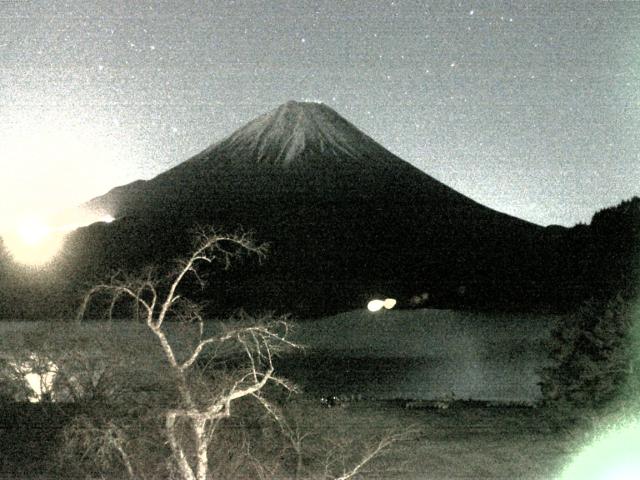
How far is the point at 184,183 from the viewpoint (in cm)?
11581

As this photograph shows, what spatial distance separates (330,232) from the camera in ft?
339

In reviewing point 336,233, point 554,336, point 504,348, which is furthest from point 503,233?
point 554,336

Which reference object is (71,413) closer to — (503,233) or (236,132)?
(503,233)

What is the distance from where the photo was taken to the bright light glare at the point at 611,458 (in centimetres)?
1308

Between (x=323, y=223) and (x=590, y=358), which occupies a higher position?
(x=323, y=223)

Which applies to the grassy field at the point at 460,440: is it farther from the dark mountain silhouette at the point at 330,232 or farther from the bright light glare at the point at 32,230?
the dark mountain silhouette at the point at 330,232

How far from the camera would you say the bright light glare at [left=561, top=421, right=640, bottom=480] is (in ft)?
42.9

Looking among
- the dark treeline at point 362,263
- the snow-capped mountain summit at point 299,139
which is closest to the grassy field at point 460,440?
the dark treeline at point 362,263

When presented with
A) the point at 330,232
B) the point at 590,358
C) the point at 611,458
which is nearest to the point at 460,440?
the point at 590,358

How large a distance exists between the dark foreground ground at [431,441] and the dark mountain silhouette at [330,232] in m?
37.3

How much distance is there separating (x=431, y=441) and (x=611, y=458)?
134 inches

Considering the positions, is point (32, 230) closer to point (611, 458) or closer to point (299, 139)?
point (611, 458)

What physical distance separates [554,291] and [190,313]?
205 ft

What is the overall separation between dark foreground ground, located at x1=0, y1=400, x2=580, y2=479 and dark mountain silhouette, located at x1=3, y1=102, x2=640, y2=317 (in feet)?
123
